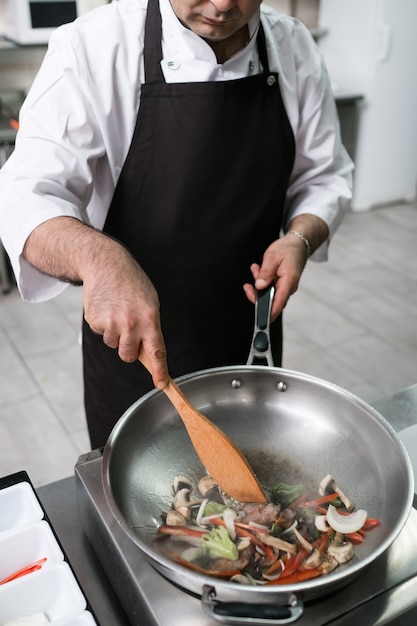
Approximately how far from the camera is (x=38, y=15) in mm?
2889

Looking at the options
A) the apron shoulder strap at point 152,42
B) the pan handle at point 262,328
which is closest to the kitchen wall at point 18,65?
the apron shoulder strap at point 152,42

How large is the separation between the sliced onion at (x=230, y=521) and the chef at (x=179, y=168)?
1.18ft

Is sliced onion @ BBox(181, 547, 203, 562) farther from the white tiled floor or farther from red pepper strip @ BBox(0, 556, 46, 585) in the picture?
the white tiled floor

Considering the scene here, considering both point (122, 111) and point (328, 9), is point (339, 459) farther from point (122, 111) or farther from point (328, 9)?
point (328, 9)

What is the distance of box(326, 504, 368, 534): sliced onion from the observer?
29.3 inches

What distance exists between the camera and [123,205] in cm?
118

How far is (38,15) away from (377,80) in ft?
6.66

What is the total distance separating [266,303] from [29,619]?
1.96 feet

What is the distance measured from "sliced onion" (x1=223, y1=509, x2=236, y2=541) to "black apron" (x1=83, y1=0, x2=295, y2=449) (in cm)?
56

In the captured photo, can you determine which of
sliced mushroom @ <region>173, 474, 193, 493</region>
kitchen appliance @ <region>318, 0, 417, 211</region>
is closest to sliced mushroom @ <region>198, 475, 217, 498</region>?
sliced mushroom @ <region>173, 474, 193, 493</region>

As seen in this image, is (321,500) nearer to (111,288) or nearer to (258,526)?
(258,526)

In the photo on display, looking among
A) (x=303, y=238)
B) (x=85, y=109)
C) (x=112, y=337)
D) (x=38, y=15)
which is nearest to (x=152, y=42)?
(x=85, y=109)

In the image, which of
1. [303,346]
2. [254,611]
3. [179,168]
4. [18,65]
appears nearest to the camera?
[254,611]

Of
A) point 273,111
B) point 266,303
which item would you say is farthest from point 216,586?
point 273,111
